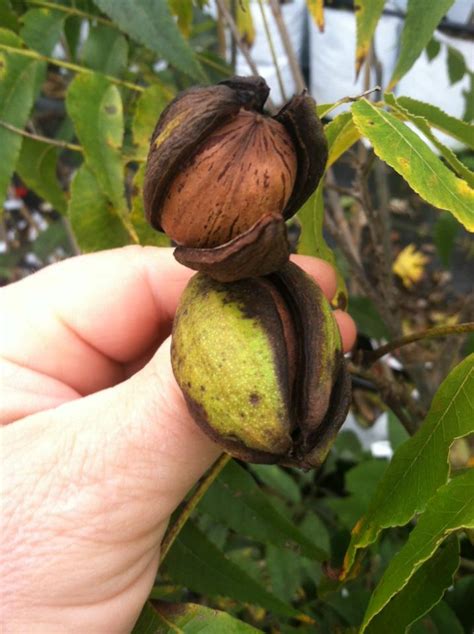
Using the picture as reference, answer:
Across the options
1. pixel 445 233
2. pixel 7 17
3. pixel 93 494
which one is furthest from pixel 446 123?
pixel 445 233

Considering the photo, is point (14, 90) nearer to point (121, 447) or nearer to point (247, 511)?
point (121, 447)

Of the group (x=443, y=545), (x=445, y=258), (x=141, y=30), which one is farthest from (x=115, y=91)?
(x=445, y=258)

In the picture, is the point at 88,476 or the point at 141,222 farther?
the point at 141,222

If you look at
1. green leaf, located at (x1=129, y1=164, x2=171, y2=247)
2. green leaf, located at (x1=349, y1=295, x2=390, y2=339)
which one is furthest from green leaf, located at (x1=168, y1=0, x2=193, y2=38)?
green leaf, located at (x1=349, y1=295, x2=390, y2=339)

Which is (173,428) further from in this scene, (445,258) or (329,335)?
(445,258)

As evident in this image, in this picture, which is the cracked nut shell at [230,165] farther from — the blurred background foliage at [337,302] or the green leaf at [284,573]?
the green leaf at [284,573]
